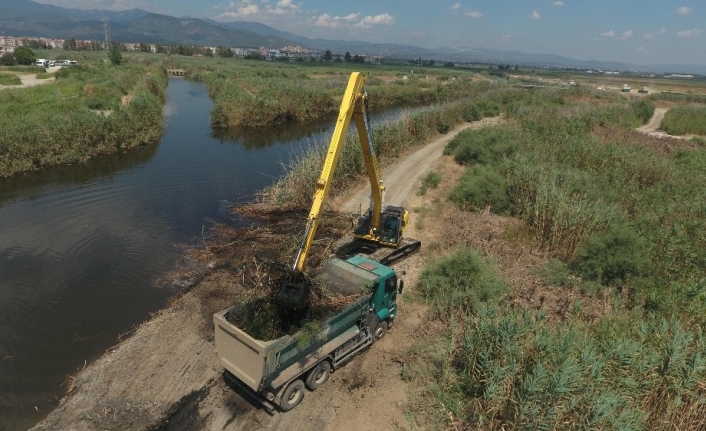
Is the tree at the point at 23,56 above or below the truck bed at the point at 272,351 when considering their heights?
above

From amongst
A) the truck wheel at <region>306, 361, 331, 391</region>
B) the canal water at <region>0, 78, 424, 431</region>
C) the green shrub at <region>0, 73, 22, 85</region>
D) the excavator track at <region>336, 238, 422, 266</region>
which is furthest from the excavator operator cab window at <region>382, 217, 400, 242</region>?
the green shrub at <region>0, 73, 22, 85</region>

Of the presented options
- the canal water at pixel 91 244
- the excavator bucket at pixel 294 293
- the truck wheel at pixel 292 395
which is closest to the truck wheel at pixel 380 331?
the truck wheel at pixel 292 395

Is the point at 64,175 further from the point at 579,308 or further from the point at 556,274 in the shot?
the point at 579,308

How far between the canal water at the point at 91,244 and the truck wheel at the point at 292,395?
20.8 ft

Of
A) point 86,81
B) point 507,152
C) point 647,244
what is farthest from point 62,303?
point 86,81

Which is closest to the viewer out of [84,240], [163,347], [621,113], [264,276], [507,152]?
[264,276]

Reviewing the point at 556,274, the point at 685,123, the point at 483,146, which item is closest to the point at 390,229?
the point at 556,274

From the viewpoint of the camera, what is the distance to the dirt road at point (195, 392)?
32.3ft

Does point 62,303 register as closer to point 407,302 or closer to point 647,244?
point 407,302

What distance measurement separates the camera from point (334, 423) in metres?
9.87

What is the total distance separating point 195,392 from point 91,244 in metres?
12.1

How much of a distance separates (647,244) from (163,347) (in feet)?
58.5

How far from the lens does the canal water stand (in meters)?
12.4

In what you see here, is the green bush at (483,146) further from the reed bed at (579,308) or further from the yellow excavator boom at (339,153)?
the yellow excavator boom at (339,153)
